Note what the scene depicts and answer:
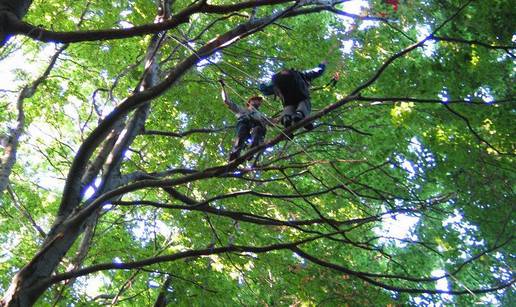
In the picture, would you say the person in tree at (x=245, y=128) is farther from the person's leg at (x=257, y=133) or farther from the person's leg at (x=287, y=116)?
the person's leg at (x=287, y=116)

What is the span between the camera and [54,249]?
432cm

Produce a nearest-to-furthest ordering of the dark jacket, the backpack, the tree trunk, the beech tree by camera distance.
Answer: the tree trunk < the beech tree < the backpack < the dark jacket

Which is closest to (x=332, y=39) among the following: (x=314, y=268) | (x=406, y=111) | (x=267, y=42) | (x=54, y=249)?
(x=267, y=42)

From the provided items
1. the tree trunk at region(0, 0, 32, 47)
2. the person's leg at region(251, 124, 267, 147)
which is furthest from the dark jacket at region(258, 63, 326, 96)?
the tree trunk at region(0, 0, 32, 47)

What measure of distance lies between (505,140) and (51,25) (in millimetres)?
6698

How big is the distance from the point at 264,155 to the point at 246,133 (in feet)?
6.42

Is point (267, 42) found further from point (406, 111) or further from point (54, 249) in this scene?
point (54, 249)

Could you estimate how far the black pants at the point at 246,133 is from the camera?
503 cm

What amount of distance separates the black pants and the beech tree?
36 centimetres

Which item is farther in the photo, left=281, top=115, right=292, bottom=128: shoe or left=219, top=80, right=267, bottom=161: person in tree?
left=219, top=80, right=267, bottom=161: person in tree

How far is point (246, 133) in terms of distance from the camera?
5117 mm

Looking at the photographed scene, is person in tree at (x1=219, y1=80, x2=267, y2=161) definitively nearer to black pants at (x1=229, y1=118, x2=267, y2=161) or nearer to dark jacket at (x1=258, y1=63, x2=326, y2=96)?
black pants at (x1=229, y1=118, x2=267, y2=161)

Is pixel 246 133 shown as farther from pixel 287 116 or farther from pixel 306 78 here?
pixel 306 78

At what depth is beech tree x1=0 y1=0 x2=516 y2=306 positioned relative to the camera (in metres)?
4.10
